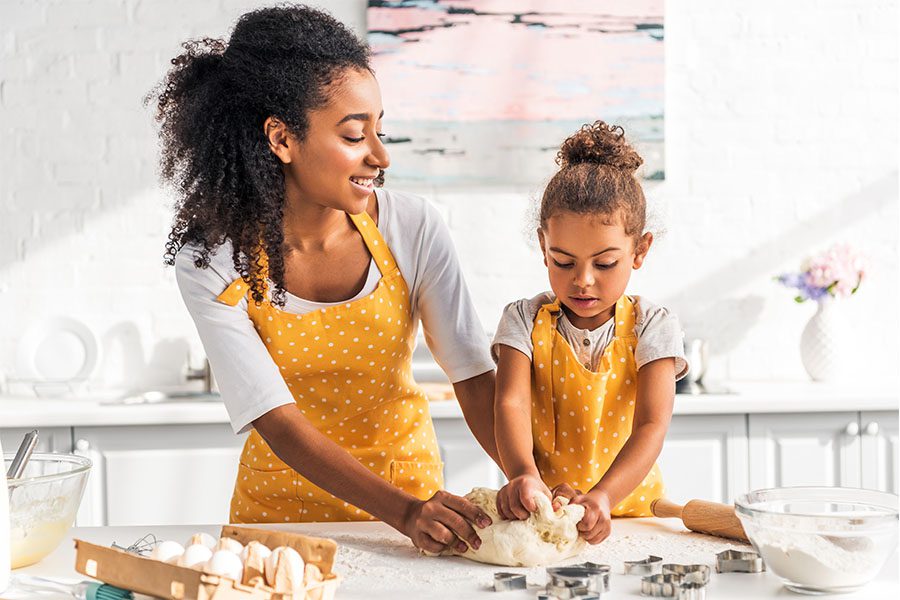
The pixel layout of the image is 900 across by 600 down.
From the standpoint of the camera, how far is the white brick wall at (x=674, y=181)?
329cm

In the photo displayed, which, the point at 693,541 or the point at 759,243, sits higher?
the point at 759,243

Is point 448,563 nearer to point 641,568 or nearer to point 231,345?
point 641,568

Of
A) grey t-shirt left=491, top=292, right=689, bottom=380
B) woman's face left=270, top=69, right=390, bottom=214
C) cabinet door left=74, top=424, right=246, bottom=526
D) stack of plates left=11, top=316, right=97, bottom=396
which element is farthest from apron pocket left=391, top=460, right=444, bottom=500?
stack of plates left=11, top=316, right=97, bottom=396

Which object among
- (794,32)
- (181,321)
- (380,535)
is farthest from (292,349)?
(794,32)

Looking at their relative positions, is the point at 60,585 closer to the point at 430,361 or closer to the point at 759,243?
the point at 430,361

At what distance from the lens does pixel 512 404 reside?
5.19 feet

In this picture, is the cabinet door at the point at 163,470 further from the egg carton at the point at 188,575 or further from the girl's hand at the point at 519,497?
the egg carton at the point at 188,575

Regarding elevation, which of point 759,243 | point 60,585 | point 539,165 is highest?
point 539,165

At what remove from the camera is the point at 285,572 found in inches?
40.9

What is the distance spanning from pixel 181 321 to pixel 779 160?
2.01 m

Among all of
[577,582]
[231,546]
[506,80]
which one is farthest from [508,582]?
[506,80]

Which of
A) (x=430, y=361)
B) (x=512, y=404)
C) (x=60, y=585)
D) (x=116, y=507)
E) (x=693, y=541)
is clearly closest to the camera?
(x=60, y=585)

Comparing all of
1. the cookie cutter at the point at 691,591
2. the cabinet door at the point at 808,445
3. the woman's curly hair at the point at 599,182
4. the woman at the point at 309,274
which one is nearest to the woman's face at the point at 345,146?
the woman at the point at 309,274

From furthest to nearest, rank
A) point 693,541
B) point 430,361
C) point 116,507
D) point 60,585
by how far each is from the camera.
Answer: point 430,361 < point 116,507 < point 693,541 < point 60,585
